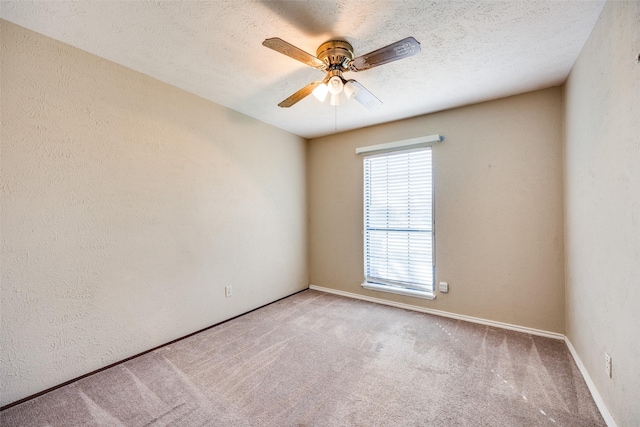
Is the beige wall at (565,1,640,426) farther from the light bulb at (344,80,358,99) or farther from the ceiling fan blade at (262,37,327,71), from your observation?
the ceiling fan blade at (262,37,327,71)

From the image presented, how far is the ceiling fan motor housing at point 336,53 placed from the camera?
6.10 feet

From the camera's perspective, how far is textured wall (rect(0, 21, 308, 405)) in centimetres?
173

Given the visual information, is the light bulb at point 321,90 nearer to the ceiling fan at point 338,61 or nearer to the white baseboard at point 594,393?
the ceiling fan at point 338,61

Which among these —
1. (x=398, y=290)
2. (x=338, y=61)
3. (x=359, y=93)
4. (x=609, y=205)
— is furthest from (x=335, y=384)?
(x=338, y=61)

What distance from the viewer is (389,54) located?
1.58 m

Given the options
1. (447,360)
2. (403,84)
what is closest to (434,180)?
(403,84)

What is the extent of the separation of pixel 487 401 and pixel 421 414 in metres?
0.48

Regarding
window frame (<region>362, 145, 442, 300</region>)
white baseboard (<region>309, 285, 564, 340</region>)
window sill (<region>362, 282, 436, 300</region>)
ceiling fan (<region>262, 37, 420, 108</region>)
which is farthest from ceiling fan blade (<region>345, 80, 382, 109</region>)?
white baseboard (<region>309, 285, 564, 340</region>)

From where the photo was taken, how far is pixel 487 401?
5.67 ft

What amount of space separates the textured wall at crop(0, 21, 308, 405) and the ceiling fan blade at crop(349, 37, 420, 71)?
185 centimetres

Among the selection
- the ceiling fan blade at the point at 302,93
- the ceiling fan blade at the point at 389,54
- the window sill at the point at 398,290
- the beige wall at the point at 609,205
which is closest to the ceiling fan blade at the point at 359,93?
the ceiling fan blade at the point at 389,54

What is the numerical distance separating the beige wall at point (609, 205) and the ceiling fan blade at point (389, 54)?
986 mm

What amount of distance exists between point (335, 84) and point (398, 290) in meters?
2.66

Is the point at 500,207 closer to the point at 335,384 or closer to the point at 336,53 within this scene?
the point at 336,53
